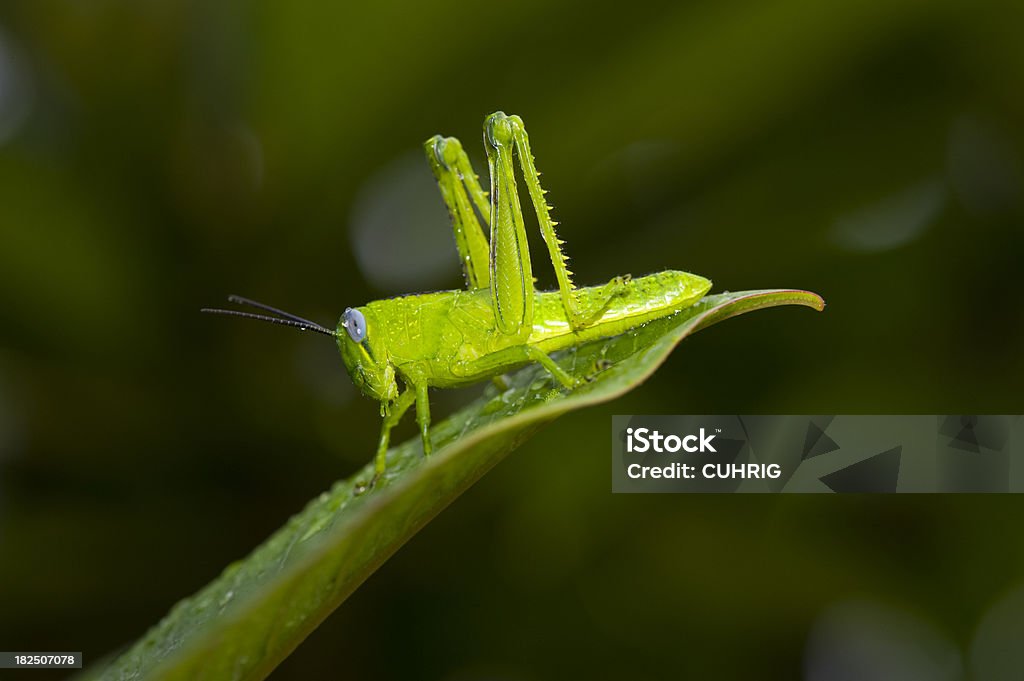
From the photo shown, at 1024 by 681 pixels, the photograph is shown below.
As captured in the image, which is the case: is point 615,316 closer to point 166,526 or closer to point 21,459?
point 166,526

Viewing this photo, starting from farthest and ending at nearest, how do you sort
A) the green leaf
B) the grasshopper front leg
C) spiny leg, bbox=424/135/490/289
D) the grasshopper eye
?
1. spiny leg, bbox=424/135/490/289
2. the grasshopper eye
3. the grasshopper front leg
4. the green leaf

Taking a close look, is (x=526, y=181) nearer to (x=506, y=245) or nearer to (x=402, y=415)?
(x=506, y=245)

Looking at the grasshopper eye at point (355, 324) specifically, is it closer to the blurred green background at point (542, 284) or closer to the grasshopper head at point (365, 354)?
the grasshopper head at point (365, 354)

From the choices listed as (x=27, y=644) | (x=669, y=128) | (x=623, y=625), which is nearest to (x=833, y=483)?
(x=623, y=625)

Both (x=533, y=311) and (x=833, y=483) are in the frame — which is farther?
(x=833, y=483)

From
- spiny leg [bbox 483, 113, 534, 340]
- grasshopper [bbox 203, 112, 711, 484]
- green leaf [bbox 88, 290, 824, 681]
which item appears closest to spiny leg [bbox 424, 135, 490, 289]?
grasshopper [bbox 203, 112, 711, 484]

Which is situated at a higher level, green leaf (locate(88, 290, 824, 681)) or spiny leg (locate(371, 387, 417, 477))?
spiny leg (locate(371, 387, 417, 477))

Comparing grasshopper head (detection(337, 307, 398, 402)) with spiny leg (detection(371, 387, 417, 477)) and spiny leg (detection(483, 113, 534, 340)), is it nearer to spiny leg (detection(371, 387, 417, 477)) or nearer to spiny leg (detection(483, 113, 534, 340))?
spiny leg (detection(371, 387, 417, 477))
